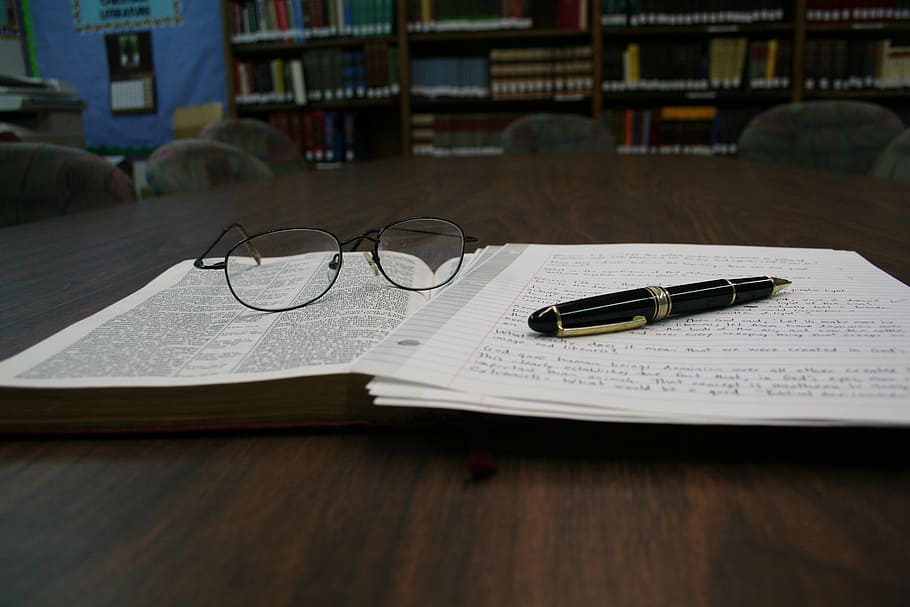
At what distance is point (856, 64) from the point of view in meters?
3.12

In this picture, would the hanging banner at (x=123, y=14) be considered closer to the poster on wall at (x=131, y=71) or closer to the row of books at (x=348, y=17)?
the poster on wall at (x=131, y=71)

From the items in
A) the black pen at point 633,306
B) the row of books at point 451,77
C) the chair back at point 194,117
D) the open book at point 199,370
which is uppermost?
the row of books at point 451,77

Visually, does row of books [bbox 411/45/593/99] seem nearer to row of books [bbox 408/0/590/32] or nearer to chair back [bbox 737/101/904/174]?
row of books [bbox 408/0/590/32]

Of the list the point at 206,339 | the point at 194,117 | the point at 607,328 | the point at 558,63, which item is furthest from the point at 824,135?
the point at 194,117

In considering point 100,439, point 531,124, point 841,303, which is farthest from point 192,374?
point 531,124

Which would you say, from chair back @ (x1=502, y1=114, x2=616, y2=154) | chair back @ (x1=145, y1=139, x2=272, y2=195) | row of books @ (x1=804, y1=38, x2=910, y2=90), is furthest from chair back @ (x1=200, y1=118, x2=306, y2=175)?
A: row of books @ (x1=804, y1=38, x2=910, y2=90)

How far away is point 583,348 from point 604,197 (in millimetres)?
800

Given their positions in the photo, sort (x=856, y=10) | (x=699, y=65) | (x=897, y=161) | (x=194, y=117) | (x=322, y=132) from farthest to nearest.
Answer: (x=194, y=117) → (x=322, y=132) → (x=699, y=65) → (x=856, y=10) → (x=897, y=161)

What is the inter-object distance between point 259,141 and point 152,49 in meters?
2.13

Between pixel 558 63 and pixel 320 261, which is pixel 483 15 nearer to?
pixel 558 63

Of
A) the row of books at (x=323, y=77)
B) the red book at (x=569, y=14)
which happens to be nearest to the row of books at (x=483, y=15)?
the red book at (x=569, y=14)

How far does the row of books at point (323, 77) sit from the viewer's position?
3.38 m

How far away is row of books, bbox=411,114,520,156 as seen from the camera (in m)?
3.43

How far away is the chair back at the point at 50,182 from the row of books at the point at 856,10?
10.3 feet
